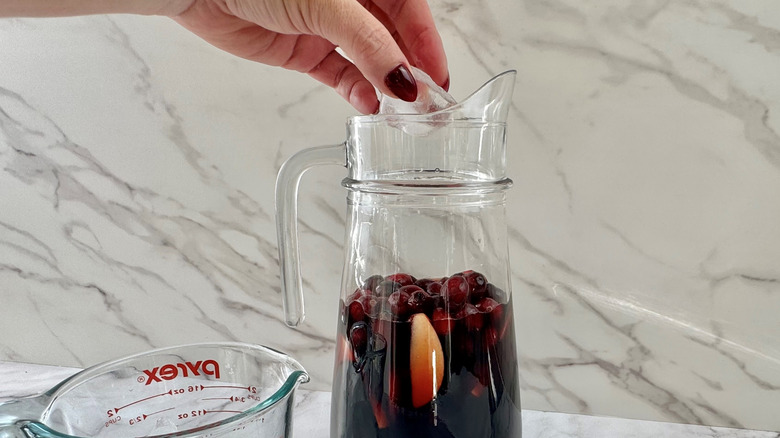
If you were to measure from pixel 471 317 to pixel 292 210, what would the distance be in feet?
0.59

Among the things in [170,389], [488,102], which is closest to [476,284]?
[488,102]

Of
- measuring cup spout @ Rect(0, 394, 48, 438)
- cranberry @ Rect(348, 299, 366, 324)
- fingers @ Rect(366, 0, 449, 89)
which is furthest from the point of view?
fingers @ Rect(366, 0, 449, 89)

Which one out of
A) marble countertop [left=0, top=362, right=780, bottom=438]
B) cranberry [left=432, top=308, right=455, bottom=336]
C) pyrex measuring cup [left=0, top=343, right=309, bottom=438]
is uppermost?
cranberry [left=432, top=308, right=455, bottom=336]

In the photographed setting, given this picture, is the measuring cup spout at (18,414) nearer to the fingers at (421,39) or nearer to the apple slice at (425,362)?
the apple slice at (425,362)

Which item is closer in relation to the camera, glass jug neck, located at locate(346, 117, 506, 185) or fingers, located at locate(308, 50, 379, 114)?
glass jug neck, located at locate(346, 117, 506, 185)

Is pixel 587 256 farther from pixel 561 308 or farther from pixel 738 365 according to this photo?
pixel 738 365

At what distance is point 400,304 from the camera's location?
1.44ft

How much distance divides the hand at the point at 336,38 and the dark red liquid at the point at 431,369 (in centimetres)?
15

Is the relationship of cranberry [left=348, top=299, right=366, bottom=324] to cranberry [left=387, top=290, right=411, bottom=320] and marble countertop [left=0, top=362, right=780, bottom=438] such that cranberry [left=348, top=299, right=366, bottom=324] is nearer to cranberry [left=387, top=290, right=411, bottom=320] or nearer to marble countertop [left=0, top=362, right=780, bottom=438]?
cranberry [left=387, top=290, right=411, bottom=320]

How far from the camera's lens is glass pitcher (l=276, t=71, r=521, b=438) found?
1.42 ft

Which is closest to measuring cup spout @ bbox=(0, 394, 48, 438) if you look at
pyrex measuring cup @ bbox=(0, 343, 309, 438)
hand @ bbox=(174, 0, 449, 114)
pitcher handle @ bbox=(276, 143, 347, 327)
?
pyrex measuring cup @ bbox=(0, 343, 309, 438)

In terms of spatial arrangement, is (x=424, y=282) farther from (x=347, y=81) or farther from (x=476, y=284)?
(x=347, y=81)

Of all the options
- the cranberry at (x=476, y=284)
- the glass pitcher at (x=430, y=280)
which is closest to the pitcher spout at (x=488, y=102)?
the glass pitcher at (x=430, y=280)

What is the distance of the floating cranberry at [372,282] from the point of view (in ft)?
1.51
